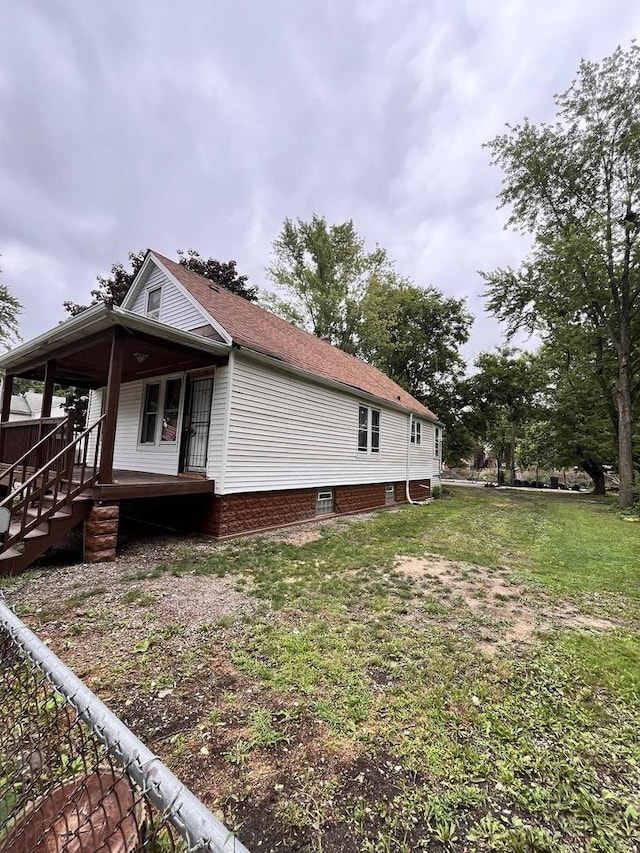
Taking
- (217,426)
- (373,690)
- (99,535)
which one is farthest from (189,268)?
(373,690)

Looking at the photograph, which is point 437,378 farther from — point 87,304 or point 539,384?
point 87,304

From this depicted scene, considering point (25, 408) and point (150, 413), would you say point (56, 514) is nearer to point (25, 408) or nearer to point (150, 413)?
point (150, 413)

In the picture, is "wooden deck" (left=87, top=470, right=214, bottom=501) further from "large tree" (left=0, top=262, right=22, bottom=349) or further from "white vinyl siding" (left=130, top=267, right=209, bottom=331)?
"large tree" (left=0, top=262, right=22, bottom=349)

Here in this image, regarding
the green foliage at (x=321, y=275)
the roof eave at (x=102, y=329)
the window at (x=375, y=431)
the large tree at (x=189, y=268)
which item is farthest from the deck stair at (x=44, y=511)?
the green foliage at (x=321, y=275)

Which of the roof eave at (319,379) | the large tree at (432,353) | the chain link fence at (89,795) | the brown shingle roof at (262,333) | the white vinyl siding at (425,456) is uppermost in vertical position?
the large tree at (432,353)

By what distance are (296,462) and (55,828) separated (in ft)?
23.4

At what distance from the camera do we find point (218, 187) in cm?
1333

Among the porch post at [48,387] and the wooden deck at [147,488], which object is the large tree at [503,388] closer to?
the wooden deck at [147,488]

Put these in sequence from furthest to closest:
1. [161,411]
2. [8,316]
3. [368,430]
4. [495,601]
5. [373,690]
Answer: [8,316]
[368,430]
[161,411]
[495,601]
[373,690]

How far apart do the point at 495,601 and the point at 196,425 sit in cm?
585

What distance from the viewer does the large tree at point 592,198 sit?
12.8m

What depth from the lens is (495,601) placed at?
4.25 metres

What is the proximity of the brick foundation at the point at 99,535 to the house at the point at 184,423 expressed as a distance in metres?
0.01

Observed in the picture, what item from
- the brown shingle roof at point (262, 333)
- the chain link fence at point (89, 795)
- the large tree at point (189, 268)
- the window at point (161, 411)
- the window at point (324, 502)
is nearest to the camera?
the chain link fence at point (89, 795)
